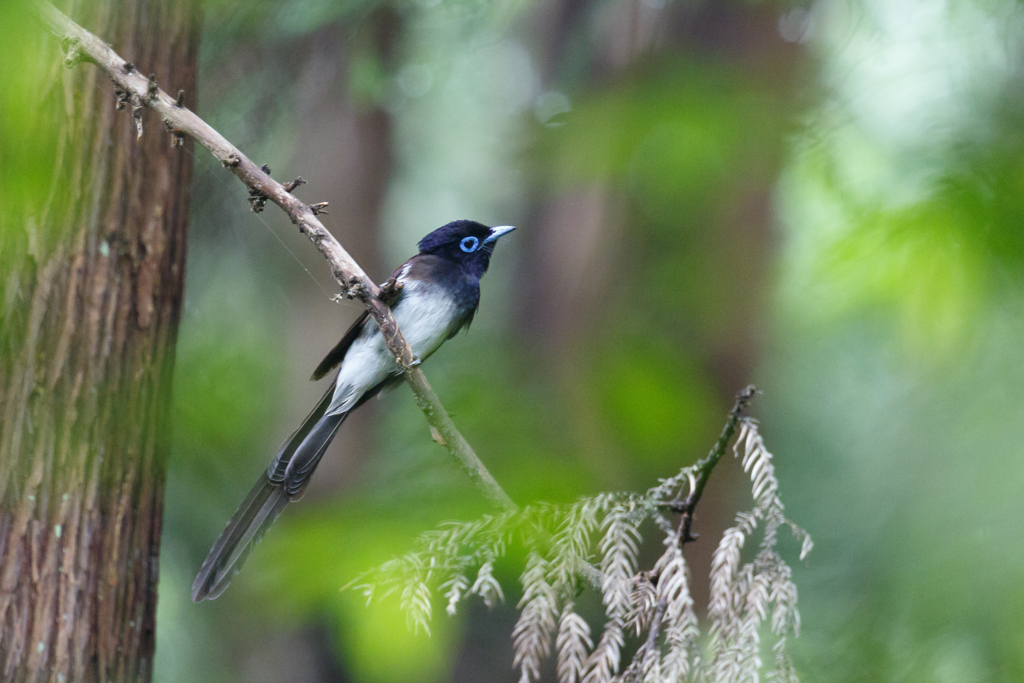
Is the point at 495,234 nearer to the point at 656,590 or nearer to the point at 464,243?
the point at 464,243

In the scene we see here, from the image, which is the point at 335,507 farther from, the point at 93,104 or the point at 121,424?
the point at 93,104

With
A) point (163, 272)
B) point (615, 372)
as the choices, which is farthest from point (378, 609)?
point (163, 272)

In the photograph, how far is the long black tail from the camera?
244 centimetres

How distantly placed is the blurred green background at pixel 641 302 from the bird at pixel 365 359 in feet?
0.90

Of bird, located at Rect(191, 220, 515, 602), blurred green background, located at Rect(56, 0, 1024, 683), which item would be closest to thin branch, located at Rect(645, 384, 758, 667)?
blurred green background, located at Rect(56, 0, 1024, 683)

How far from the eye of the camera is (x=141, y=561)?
2.63 metres

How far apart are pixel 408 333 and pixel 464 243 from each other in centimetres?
41

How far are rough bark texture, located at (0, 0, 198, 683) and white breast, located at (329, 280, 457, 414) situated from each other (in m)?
0.62

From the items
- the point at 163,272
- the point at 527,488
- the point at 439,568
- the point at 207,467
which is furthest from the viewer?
the point at 207,467

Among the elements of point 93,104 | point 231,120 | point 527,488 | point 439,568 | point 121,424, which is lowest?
point 439,568

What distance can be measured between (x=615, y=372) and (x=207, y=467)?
6.94 ft

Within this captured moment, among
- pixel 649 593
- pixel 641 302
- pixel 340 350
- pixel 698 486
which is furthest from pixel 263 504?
pixel 641 302

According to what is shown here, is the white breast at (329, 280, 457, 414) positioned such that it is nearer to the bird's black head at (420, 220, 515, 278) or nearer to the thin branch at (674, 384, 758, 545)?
the bird's black head at (420, 220, 515, 278)

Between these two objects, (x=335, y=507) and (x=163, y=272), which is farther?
(x=335, y=507)
